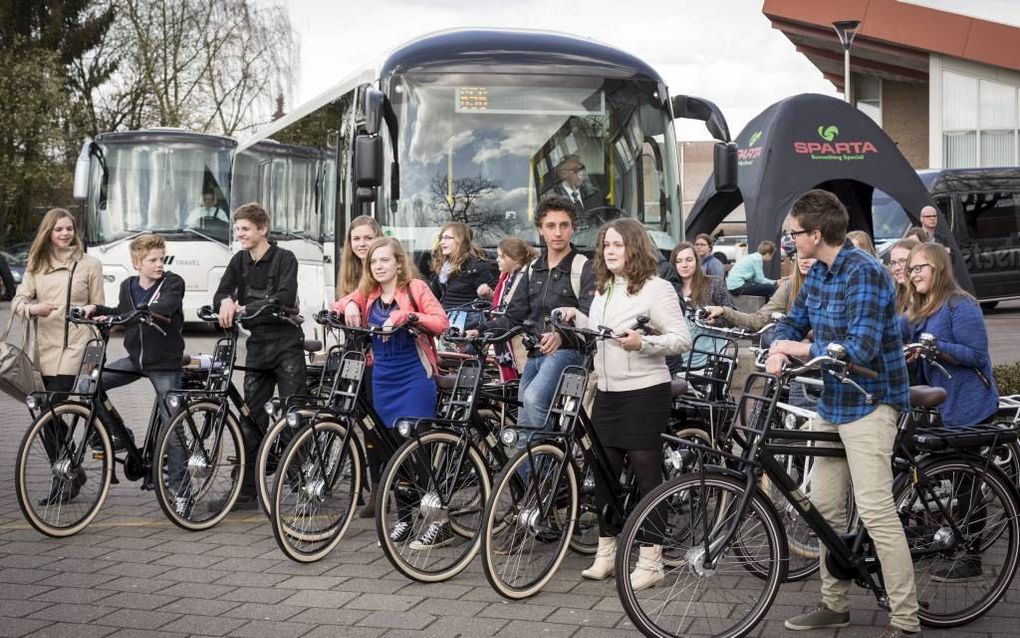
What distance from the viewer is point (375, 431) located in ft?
23.2

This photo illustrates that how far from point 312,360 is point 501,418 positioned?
10.8 ft

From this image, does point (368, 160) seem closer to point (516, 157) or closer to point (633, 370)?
point (516, 157)

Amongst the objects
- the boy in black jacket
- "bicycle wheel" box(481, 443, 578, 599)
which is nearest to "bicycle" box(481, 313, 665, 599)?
"bicycle wheel" box(481, 443, 578, 599)

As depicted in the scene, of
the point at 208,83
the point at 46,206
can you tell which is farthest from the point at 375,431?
the point at 46,206

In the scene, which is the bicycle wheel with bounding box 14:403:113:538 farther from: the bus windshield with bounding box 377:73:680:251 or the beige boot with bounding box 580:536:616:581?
the bus windshield with bounding box 377:73:680:251

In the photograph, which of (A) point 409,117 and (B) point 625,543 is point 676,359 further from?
(A) point 409,117

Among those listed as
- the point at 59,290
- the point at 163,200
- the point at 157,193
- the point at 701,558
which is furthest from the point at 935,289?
the point at 157,193

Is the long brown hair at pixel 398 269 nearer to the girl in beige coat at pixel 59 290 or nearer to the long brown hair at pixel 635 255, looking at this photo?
the long brown hair at pixel 635 255

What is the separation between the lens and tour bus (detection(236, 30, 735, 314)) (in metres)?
11.8

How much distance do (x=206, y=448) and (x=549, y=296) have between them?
2121 mm

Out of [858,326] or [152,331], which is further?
[152,331]

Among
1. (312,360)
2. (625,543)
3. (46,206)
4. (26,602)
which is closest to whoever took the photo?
(625,543)

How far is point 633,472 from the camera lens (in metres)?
6.52

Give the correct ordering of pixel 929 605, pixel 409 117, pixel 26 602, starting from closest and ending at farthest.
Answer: pixel 929 605 < pixel 26 602 < pixel 409 117
